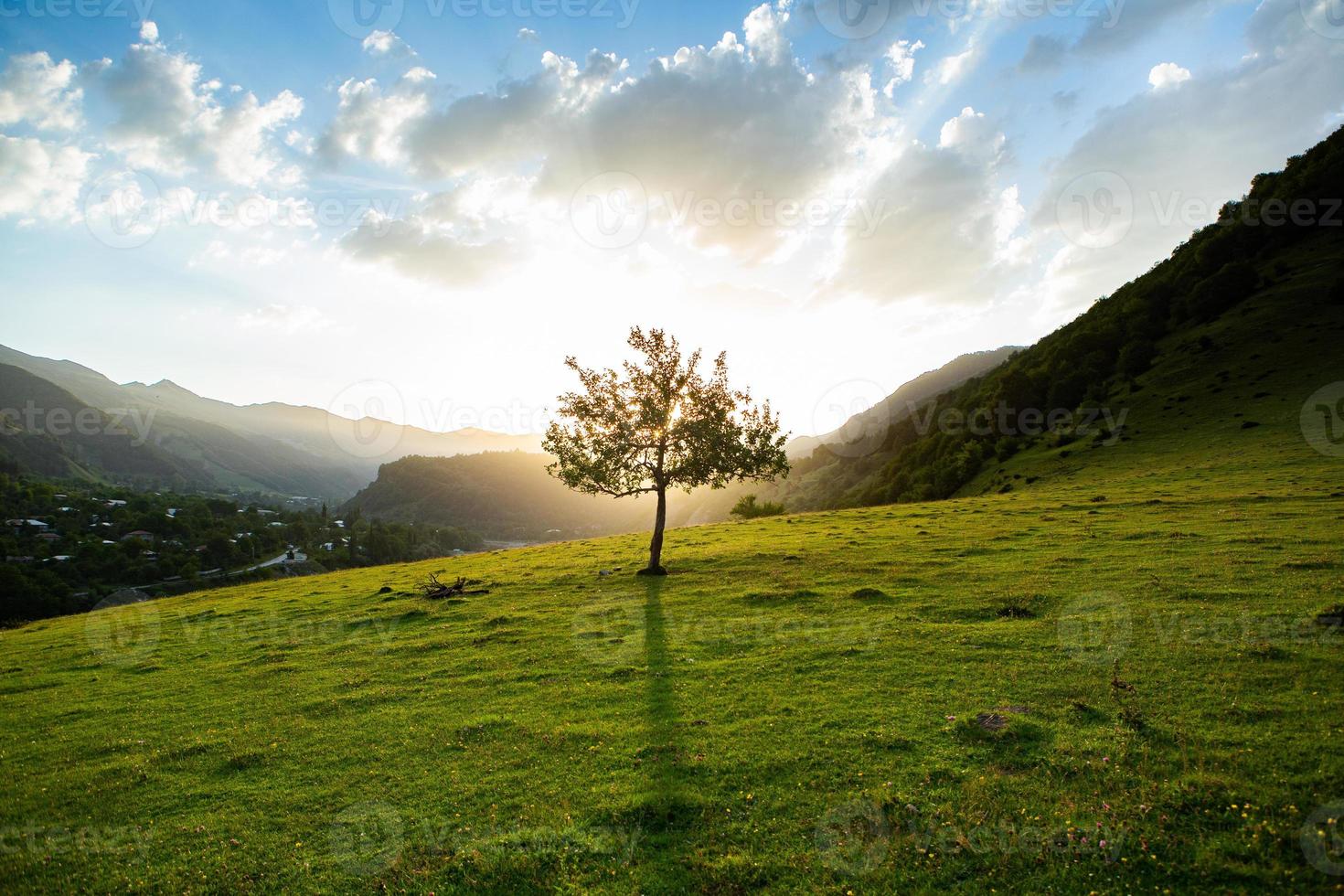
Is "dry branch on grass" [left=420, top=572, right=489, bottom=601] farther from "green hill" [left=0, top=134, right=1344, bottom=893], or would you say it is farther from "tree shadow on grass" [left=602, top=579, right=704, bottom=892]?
"tree shadow on grass" [left=602, top=579, right=704, bottom=892]

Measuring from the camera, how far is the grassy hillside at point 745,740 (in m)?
9.20

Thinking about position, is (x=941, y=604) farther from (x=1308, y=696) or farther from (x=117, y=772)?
(x=117, y=772)

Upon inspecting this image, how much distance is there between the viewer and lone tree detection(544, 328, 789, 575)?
3519 centimetres

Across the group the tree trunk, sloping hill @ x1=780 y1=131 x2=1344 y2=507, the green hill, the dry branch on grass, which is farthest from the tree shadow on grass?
sloping hill @ x1=780 y1=131 x2=1344 y2=507

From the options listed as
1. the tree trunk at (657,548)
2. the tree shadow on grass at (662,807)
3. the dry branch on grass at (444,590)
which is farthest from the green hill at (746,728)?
the dry branch on grass at (444,590)

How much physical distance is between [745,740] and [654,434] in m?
24.1

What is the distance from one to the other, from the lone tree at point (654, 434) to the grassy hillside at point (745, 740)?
9199mm

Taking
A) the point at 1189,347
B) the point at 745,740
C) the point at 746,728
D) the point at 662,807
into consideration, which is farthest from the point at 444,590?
the point at 1189,347

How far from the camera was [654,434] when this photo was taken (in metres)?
35.7

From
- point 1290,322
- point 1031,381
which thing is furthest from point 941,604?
point 1031,381

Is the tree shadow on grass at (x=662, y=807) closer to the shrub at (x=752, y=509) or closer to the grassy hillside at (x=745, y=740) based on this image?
the grassy hillside at (x=745, y=740)

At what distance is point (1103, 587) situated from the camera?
71.7 feet

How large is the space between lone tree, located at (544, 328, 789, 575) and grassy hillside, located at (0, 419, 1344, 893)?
920 centimetres

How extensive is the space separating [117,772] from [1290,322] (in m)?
113
